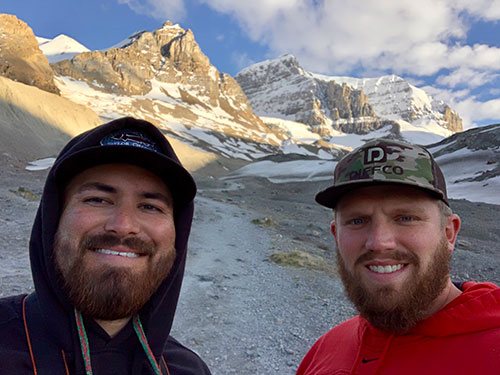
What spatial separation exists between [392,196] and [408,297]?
572 mm

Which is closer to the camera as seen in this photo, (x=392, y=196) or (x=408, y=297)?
(x=408, y=297)

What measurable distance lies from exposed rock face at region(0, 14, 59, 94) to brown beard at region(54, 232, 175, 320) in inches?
3158

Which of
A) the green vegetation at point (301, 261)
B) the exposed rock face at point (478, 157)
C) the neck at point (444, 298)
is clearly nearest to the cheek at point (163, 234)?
the neck at point (444, 298)

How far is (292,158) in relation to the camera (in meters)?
70.2

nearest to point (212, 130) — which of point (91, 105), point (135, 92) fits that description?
point (91, 105)

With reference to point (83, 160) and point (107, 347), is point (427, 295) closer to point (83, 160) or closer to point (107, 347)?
point (107, 347)

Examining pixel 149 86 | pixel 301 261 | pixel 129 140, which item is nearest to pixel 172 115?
pixel 149 86

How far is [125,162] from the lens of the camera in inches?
90.6

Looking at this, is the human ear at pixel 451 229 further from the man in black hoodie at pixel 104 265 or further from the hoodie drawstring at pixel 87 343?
the hoodie drawstring at pixel 87 343

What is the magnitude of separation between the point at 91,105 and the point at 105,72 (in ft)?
157

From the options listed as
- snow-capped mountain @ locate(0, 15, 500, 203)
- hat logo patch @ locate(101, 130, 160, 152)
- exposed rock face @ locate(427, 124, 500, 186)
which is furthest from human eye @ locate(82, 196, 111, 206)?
exposed rock face @ locate(427, 124, 500, 186)

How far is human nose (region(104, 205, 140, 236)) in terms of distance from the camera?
2.19 metres

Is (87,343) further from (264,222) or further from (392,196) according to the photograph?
(264,222)

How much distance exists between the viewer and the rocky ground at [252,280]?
20.4ft
